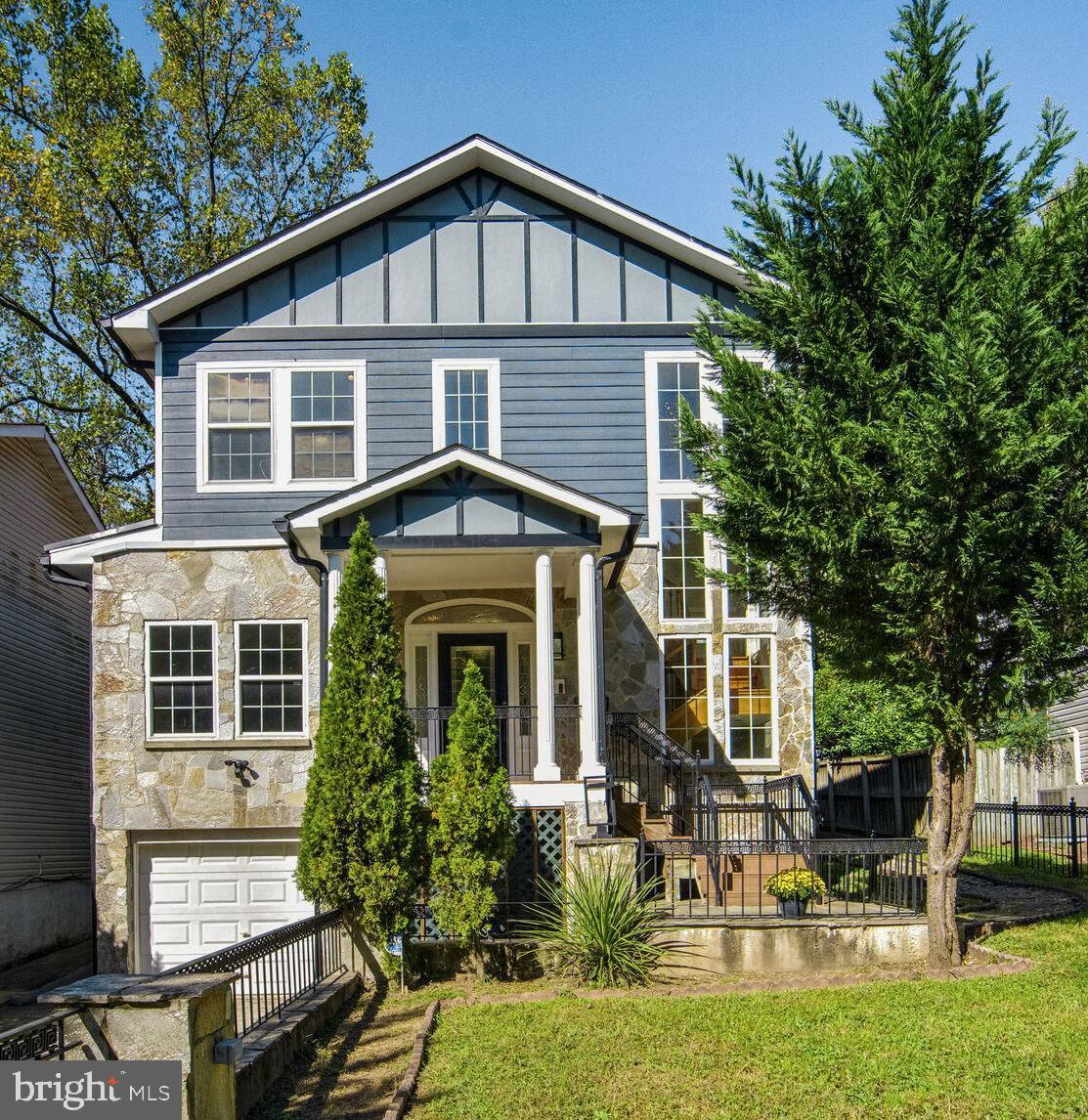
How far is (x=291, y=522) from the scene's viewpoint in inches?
482

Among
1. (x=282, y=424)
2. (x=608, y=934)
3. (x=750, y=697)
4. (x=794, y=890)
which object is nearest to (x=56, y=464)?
(x=282, y=424)

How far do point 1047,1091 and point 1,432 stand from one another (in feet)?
44.2

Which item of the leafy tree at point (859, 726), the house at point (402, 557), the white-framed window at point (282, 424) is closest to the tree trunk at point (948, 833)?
the house at point (402, 557)

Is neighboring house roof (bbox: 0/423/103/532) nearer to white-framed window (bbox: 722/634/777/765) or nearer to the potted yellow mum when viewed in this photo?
white-framed window (bbox: 722/634/777/765)

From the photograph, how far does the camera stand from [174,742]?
13609 mm

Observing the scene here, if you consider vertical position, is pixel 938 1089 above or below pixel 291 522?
below

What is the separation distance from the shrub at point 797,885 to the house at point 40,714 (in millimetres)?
9707

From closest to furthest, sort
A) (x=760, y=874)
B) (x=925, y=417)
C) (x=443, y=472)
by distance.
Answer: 1. (x=925, y=417)
2. (x=760, y=874)
3. (x=443, y=472)

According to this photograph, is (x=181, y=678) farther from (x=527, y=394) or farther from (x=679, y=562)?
(x=679, y=562)

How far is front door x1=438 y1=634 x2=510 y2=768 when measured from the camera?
50.4ft

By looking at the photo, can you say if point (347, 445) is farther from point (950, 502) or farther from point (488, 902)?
point (950, 502)

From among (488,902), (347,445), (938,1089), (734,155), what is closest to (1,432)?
(347,445)

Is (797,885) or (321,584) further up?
(321,584)

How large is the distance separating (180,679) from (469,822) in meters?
4.46
